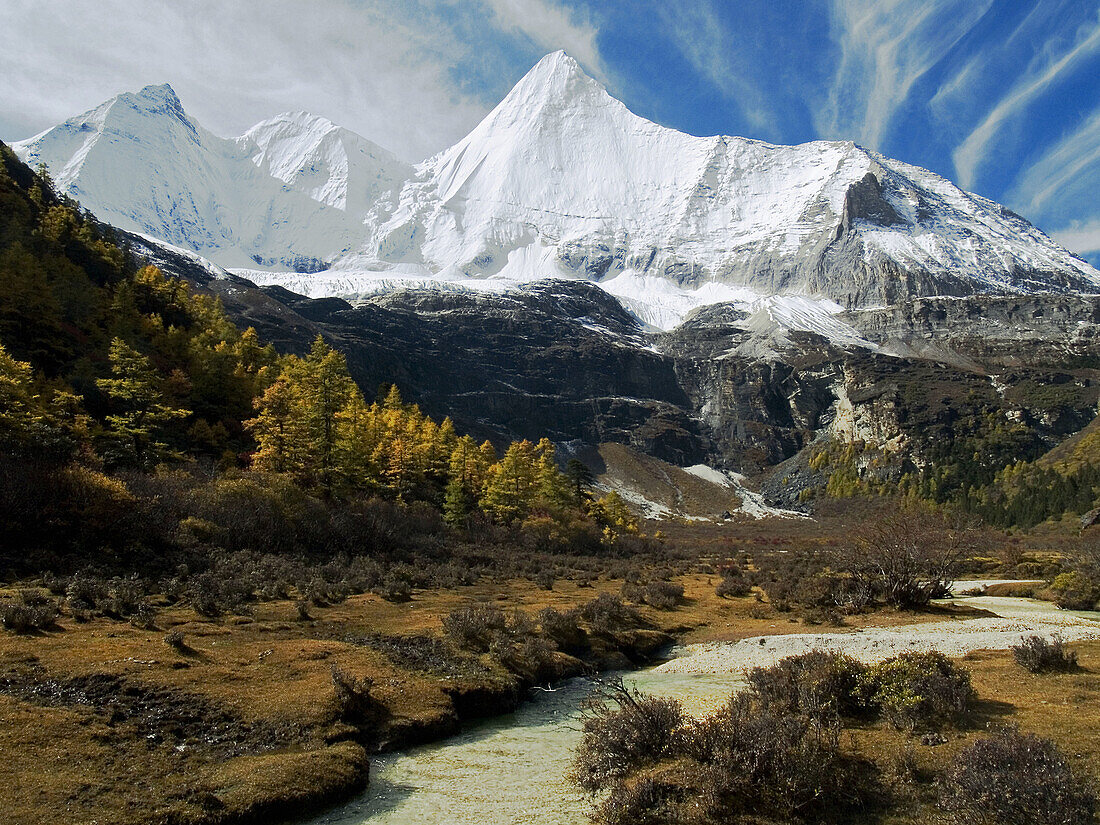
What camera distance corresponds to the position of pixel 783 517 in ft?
481

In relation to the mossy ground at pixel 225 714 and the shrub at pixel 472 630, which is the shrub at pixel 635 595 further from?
the mossy ground at pixel 225 714

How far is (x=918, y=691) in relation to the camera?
428 inches

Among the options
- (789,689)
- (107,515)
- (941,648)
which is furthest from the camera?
(107,515)

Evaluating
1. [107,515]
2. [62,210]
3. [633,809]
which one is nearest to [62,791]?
[633,809]

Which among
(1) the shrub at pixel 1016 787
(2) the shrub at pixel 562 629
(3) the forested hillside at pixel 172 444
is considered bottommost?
(2) the shrub at pixel 562 629

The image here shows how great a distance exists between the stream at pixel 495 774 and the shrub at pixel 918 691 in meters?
3.89

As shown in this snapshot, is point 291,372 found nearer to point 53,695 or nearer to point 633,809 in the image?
point 53,695

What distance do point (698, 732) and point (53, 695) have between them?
435 inches

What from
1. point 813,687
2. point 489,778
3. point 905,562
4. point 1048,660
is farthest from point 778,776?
point 905,562

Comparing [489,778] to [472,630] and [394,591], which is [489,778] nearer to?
[472,630]

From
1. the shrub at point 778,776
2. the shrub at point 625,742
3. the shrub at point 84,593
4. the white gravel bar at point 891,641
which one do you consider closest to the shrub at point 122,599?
the shrub at point 84,593

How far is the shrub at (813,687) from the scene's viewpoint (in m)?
10.6

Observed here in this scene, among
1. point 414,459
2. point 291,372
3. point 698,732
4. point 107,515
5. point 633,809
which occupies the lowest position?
point 633,809

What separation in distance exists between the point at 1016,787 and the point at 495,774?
808cm
